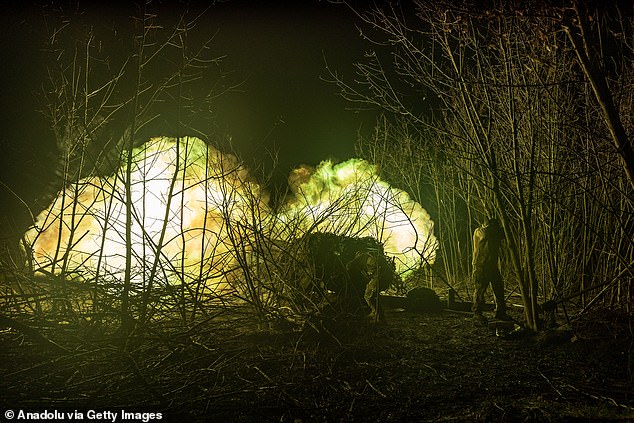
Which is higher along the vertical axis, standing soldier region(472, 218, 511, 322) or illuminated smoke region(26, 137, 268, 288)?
illuminated smoke region(26, 137, 268, 288)

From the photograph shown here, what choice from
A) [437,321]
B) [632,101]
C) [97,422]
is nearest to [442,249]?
[437,321]

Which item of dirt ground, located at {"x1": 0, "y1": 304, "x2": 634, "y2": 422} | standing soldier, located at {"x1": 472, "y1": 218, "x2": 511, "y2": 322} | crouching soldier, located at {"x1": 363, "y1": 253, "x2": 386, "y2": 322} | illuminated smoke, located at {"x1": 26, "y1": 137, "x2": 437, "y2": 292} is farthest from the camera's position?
illuminated smoke, located at {"x1": 26, "y1": 137, "x2": 437, "y2": 292}

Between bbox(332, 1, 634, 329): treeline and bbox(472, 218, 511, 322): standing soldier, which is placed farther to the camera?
bbox(472, 218, 511, 322): standing soldier

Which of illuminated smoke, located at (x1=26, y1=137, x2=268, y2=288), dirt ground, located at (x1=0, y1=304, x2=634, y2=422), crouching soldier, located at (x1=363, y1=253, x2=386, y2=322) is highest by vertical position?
illuminated smoke, located at (x1=26, y1=137, x2=268, y2=288)

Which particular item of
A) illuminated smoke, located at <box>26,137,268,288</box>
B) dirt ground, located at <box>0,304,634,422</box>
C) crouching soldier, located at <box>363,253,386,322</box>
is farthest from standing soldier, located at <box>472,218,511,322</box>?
illuminated smoke, located at <box>26,137,268,288</box>

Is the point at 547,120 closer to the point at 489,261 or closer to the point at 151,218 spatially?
the point at 489,261

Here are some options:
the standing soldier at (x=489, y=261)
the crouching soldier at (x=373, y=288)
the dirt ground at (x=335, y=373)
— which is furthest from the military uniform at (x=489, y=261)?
the crouching soldier at (x=373, y=288)

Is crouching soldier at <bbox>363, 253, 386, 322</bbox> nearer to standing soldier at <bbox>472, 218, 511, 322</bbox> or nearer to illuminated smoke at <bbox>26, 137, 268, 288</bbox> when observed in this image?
standing soldier at <bbox>472, 218, 511, 322</bbox>

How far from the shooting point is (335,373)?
535 cm

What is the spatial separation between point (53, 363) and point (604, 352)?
5826mm

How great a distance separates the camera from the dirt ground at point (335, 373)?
4.43 meters

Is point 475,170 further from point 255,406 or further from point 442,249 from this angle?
point 255,406

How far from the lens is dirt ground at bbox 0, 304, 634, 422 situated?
14.5 feet

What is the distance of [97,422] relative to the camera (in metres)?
4.35
